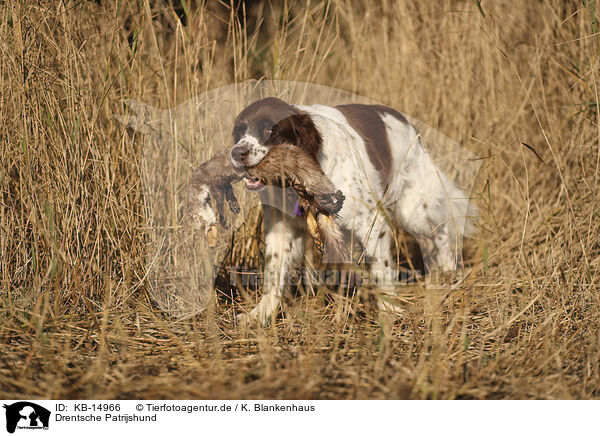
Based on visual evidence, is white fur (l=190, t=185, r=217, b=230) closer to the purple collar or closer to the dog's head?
the dog's head

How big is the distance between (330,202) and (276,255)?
0.52m

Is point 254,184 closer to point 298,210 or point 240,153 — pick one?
point 240,153

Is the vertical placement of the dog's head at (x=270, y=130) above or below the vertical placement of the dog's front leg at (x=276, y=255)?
above

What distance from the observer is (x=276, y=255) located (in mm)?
2406

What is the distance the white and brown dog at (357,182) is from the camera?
2016 mm

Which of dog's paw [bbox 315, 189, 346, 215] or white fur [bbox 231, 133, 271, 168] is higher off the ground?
white fur [bbox 231, 133, 271, 168]

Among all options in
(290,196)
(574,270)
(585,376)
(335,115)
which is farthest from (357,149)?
(585,376)

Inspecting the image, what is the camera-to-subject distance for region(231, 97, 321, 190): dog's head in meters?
1.99
